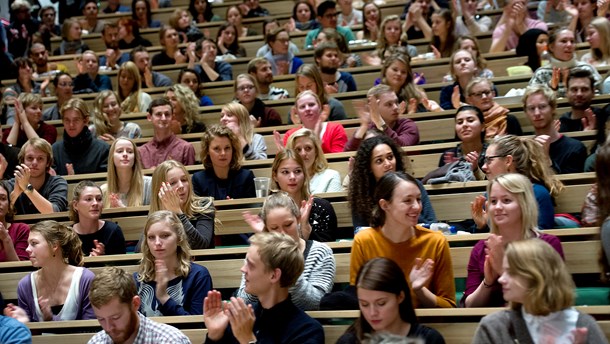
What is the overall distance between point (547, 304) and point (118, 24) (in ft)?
22.6

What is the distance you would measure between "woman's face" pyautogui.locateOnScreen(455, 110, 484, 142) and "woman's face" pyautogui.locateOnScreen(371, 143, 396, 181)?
69cm

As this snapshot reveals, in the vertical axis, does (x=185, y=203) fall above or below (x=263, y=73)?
below

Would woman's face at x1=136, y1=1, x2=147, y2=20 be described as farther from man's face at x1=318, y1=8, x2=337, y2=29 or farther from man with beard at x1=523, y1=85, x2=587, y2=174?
man with beard at x1=523, y1=85, x2=587, y2=174

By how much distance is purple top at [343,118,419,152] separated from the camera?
520 centimetres

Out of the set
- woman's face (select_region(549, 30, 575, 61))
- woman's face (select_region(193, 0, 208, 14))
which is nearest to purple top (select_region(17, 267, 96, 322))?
woman's face (select_region(549, 30, 575, 61))

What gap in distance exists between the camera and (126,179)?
16.5ft

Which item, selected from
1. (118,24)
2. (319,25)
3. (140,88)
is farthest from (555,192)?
(118,24)

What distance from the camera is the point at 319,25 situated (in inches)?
327

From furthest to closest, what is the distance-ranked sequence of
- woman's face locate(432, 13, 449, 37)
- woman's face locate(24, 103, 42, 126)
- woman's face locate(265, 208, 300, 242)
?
woman's face locate(432, 13, 449, 37) → woman's face locate(24, 103, 42, 126) → woman's face locate(265, 208, 300, 242)

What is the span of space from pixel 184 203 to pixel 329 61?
2506 millimetres

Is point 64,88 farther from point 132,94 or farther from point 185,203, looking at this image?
point 185,203

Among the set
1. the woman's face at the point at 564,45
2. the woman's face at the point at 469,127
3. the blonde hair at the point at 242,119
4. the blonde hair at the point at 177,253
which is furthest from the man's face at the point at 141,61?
the blonde hair at the point at 177,253

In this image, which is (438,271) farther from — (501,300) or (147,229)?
(147,229)

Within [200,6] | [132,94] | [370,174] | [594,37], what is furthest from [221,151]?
[200,6]
